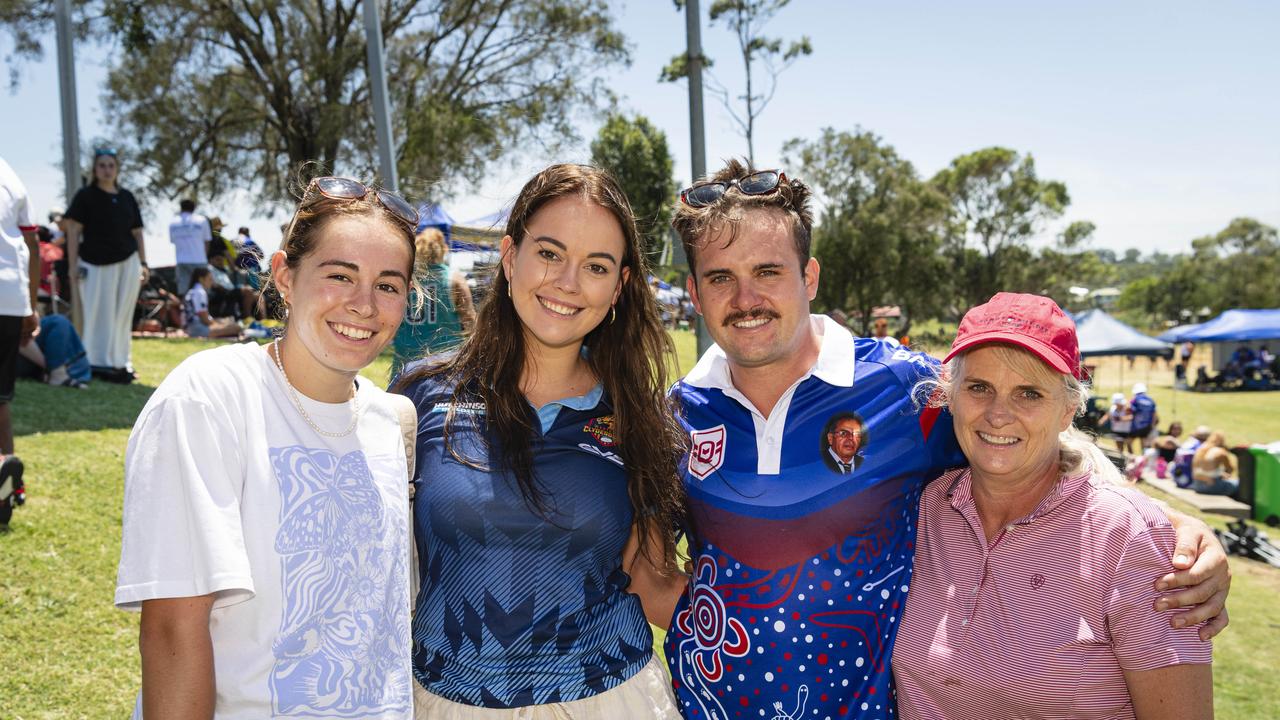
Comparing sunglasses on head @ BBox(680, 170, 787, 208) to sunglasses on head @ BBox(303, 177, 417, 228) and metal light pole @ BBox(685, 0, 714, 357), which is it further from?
metal light pole @ BBox(685, 0, 714, 357)

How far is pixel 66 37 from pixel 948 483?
455 inches

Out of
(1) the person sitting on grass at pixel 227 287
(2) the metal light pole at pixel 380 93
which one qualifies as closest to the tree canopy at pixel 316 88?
(1) the person sitting on grass at pixel 227 287

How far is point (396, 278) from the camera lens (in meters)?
2.08

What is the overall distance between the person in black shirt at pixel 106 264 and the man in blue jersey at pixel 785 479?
7.19m

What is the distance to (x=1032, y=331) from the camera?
226 cm

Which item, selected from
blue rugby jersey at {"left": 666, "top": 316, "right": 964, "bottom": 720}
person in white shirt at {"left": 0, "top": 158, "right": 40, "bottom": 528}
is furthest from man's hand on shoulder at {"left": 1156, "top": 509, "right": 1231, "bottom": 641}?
person in white shirt at {"left": 0, "top": 158, "right": 40, "bottom": 528}

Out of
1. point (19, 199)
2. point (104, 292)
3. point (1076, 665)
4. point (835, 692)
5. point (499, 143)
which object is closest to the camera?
point (1076, 665)

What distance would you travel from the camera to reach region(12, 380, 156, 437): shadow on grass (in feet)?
20.4

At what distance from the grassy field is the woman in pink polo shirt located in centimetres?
306

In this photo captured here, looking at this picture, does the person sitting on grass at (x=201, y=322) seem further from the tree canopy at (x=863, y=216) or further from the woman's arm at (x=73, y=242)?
the tree canopy at (x=863, y=216)

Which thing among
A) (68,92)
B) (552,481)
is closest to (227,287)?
(68,92)

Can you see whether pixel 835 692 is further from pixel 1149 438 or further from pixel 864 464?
pixel 1149 438

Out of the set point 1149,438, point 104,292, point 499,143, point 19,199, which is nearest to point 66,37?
point 104,292

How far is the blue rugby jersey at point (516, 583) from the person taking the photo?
2123mm
